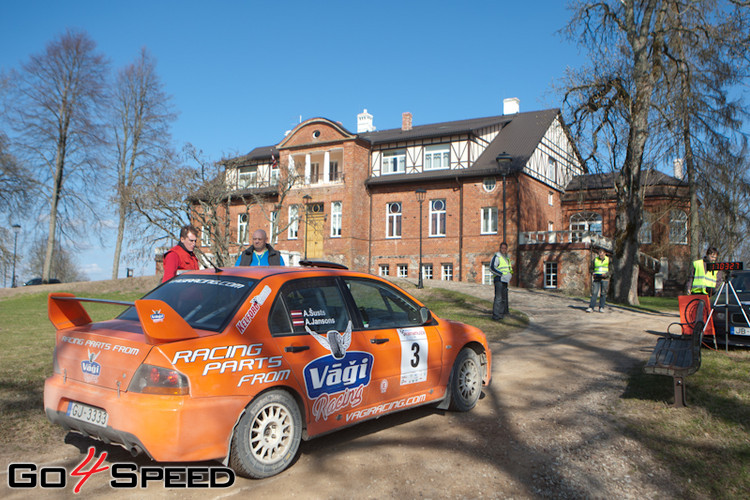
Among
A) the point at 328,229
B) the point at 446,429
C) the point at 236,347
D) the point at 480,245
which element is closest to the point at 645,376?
the point at 446,429

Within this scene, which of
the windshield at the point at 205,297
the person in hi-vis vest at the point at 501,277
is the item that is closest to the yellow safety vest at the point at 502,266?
the person in hi-vis vest at the point at 501,277

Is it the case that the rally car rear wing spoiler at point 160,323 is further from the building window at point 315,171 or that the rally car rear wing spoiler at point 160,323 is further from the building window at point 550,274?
the building window at point 315,171

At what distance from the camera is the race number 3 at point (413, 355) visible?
218 inches

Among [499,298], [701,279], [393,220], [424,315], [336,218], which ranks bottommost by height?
[499,298]

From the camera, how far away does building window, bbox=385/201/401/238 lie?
35.5 meters

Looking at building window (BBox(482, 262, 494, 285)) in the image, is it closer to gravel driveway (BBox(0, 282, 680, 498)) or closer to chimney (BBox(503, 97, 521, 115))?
chimney (BBox(503, 97, 521, 115))

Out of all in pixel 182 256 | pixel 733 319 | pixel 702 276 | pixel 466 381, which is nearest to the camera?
pixel 466 381

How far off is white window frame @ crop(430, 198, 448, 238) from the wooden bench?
26739mm

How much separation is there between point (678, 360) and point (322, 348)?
4225 millimetres

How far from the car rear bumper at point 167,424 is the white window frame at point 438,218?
3050 centimetres

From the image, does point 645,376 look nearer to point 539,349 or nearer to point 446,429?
point 539,349

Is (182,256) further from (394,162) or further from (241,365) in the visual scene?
(394,162)

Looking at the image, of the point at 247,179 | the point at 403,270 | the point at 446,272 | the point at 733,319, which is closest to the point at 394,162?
the point at 403,270

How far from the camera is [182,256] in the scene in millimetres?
7000
